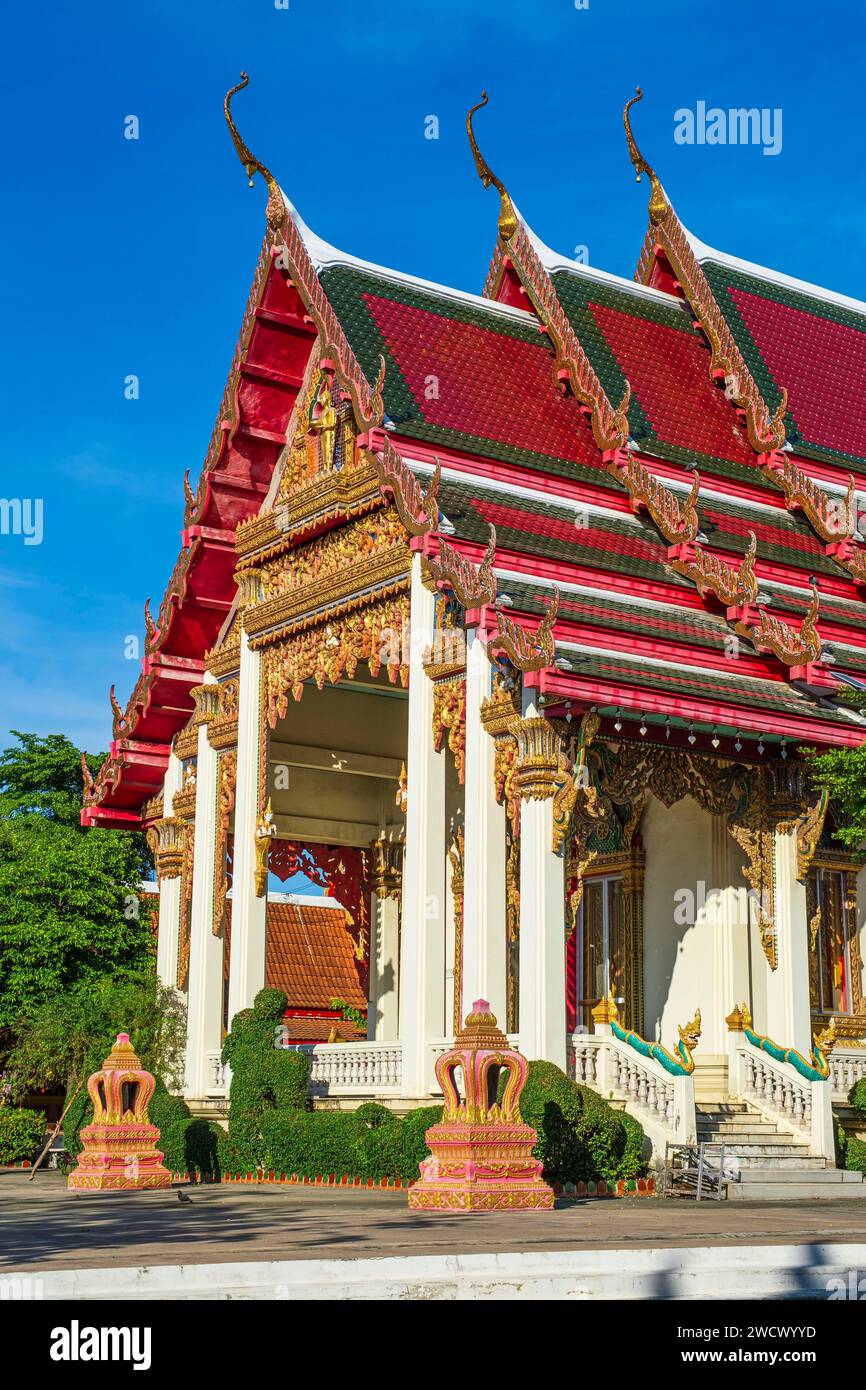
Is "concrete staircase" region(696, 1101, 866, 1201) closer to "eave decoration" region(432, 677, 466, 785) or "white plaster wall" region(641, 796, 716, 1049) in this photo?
"white plaster wall" region(641, 796, 716, 1049)

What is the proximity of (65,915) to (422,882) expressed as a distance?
10.0 metres

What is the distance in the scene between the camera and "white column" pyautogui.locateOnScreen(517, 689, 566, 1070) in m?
14.5

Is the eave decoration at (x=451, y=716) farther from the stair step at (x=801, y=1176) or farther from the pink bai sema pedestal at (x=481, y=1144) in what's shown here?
the pink bai sema pedestal at (x=481, y=1144)

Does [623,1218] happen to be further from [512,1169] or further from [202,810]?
[202,810]

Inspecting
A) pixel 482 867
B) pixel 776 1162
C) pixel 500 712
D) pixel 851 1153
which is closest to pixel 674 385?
pixel 500 712

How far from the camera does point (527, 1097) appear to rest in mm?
13602

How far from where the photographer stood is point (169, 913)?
72.1 feet

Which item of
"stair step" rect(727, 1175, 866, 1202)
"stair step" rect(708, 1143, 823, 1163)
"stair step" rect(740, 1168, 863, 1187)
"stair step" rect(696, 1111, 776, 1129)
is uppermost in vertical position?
"stair step" rect(696, 1111, 776, 1129)

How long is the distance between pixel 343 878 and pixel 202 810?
3.52 metres

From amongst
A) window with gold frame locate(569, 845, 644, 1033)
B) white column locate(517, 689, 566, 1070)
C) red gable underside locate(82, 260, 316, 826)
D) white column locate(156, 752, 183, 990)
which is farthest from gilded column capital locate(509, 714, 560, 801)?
white column locate(156, 752, 183, 990)

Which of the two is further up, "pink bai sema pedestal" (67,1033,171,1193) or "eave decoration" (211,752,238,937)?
"eave decoration" (211,752,238,937)

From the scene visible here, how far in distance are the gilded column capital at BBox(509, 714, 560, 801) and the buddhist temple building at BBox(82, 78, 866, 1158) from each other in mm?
35

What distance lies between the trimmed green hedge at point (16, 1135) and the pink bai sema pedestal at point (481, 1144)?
36.8 ft
